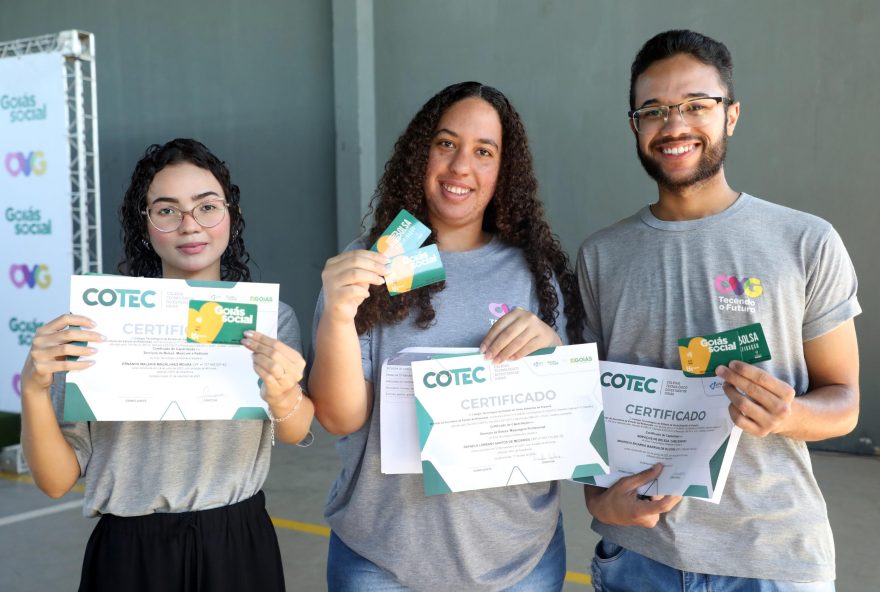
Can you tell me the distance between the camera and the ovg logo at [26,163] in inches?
220

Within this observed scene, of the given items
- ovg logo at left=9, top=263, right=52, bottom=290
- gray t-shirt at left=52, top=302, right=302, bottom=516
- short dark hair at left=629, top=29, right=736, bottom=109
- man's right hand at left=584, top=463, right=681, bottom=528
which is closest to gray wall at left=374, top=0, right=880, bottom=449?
ovg logo at left=9, top=263, right=52, bottom=290

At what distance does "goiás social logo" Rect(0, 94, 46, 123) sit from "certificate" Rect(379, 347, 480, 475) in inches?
199

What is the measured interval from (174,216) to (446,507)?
972mm

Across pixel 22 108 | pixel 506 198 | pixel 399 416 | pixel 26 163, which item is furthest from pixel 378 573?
pixel 22 108

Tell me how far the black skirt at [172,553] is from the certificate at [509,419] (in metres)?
0.53

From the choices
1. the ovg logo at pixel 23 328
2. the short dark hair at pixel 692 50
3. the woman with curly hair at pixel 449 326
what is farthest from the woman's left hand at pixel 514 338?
the ovg logo at pixel 23 328

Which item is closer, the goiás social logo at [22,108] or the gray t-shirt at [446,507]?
the gray t-shirt at [446,507]

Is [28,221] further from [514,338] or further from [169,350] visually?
[514,338]

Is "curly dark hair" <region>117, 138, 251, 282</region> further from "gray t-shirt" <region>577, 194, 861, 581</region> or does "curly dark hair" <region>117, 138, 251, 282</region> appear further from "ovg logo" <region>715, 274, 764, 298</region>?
"ovg logo" <region>715, 274, 764, 298</region>

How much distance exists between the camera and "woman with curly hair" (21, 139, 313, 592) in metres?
1.67

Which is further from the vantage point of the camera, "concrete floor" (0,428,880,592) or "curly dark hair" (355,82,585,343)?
"concrete floor" (0,428,880,592)

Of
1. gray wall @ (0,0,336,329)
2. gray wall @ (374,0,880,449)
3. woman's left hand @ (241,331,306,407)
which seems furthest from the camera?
gray wall @ (0,0,336,329)

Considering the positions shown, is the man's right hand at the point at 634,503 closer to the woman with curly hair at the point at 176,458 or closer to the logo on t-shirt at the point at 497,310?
the logo on t-shirt at the point at 497,310

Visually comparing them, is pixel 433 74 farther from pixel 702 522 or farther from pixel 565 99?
pixel 702 522
